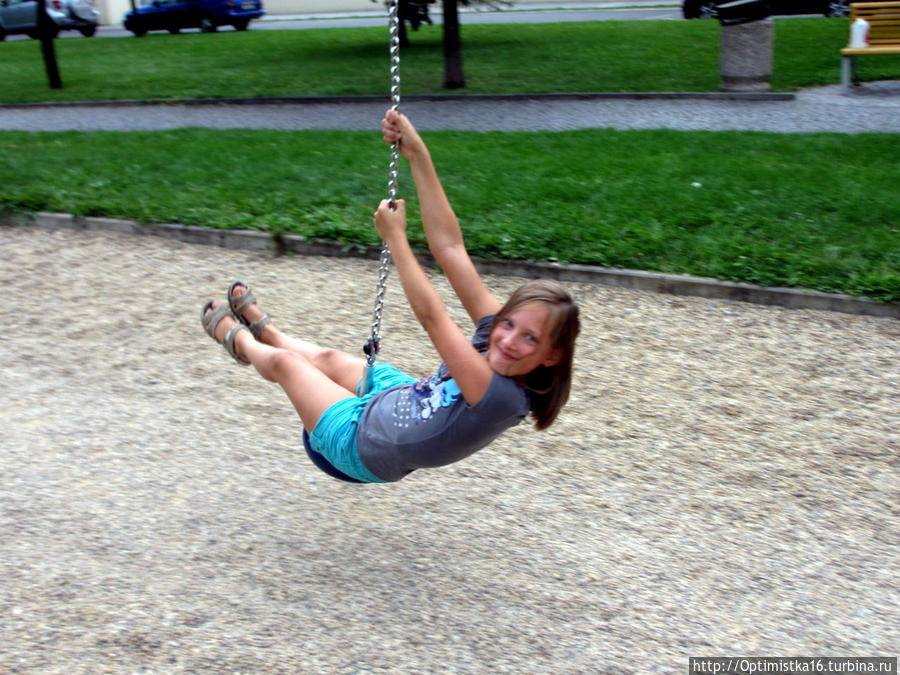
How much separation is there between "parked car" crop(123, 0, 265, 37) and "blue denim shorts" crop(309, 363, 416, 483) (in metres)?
24.2

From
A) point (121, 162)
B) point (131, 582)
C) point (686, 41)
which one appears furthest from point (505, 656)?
point (686, 41)

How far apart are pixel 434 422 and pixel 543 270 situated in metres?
3.71

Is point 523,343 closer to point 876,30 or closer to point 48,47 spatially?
point 876,30

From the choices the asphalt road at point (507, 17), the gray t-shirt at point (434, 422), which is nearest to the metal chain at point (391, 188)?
the gray t-shirt at point (434, 422)

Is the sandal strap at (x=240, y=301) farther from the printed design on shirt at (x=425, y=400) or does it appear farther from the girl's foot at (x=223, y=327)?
the printed design on shirt at (x=425, y=400)

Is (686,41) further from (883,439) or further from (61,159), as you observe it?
(883,439)

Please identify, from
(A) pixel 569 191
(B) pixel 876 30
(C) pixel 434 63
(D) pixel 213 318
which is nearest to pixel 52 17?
(C) pixel 434 63

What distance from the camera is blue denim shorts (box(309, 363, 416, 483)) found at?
320 centimetres

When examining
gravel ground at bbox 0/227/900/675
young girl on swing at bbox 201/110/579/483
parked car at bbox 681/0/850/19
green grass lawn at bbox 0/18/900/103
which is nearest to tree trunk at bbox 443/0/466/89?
green grass lawn at bbox 0/18/900/103

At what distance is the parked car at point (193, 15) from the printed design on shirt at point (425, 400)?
79.7ft

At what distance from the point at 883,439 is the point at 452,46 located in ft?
34.7

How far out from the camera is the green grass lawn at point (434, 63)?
13.8 meters

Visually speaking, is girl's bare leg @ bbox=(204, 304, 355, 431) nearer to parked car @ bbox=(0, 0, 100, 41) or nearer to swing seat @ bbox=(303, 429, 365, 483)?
swing seat @ bbox=(303, 429, 365, 483)

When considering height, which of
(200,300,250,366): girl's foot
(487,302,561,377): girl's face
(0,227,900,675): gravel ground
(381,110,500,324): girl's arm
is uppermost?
(381,110,500,324): girl's arm
